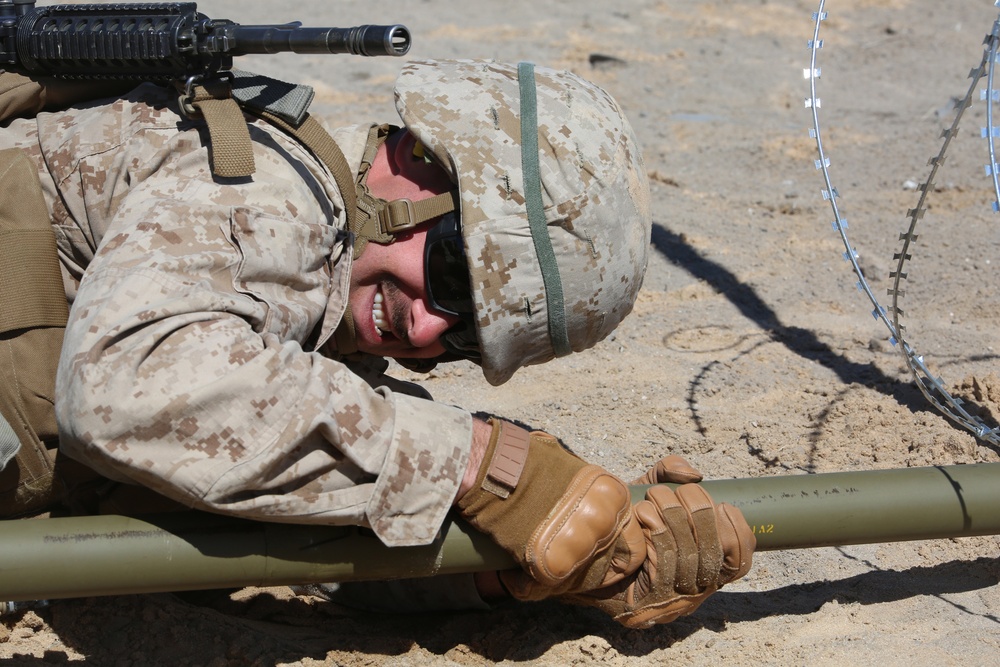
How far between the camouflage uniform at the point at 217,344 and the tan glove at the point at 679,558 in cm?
51

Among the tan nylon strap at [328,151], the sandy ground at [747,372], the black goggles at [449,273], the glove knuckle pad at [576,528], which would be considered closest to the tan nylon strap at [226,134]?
the tan nylon strap at [328,151]

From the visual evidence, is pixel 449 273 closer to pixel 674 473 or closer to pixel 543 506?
pixel 543 506

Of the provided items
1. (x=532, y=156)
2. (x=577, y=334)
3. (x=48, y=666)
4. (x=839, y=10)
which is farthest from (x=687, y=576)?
(x=839, y=10)

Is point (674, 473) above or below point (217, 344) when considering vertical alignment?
below

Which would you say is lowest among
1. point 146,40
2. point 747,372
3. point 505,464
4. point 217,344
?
point 747,372

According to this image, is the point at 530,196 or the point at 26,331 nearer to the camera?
the point at 26,331

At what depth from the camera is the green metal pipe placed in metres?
2.17

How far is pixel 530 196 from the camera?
239 centimetres

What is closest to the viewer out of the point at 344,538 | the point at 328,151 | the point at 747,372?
the point at 344,538

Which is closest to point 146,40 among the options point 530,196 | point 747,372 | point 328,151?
point 328,151

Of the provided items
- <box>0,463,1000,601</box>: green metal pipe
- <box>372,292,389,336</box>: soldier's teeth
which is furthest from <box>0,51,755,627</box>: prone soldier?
<box>0,463,1000,601</box>: green metal pipe

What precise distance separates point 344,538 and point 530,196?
0.84 metres

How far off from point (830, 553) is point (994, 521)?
482mm

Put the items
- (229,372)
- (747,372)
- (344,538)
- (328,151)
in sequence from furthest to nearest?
(747,372), (328,151), (344,538), (229,372)
